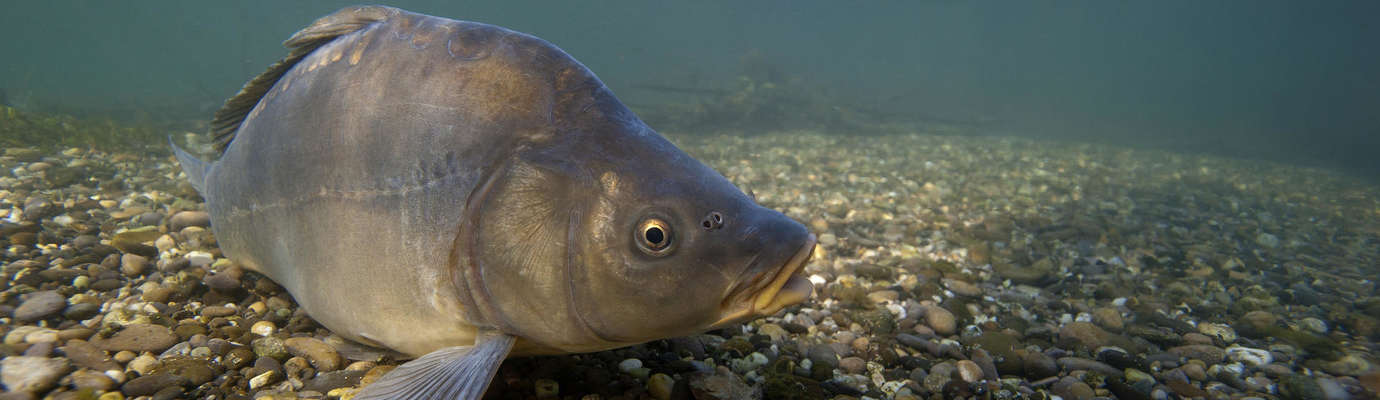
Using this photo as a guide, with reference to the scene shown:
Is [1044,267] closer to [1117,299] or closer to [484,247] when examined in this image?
[1117,299]

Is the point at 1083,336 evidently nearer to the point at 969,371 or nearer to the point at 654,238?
the point at 969,371

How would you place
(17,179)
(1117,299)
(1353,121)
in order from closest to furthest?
(1117,299)
(17,179)
(1353,121)

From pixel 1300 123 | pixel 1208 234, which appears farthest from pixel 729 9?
pixel 1208 234

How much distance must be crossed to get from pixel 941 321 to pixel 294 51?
3.87 metres

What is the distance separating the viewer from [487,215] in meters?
1.79

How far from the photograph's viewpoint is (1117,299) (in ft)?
13.5

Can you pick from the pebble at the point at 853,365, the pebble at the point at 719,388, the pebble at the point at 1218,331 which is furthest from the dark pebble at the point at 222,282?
the pebble at the point at 1218,331

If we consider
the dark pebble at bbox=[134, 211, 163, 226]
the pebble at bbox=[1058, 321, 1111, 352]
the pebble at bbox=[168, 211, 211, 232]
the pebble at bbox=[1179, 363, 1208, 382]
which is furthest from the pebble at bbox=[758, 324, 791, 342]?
the dark pebble at bbox=[134, 211, 163, 226]

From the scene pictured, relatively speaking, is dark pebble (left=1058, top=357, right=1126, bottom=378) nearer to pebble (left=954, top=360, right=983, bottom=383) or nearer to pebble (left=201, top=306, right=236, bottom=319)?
pebble (left=954, top=360, right=983, bottom=383)

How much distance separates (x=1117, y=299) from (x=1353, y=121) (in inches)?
1867

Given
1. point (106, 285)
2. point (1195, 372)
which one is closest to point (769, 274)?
point (1195, 372)

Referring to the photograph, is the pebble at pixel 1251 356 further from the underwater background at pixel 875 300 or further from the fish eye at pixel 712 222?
the fish eye at pixel 712 222

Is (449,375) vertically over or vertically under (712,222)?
under

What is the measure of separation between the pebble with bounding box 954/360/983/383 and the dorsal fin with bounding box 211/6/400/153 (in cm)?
315
